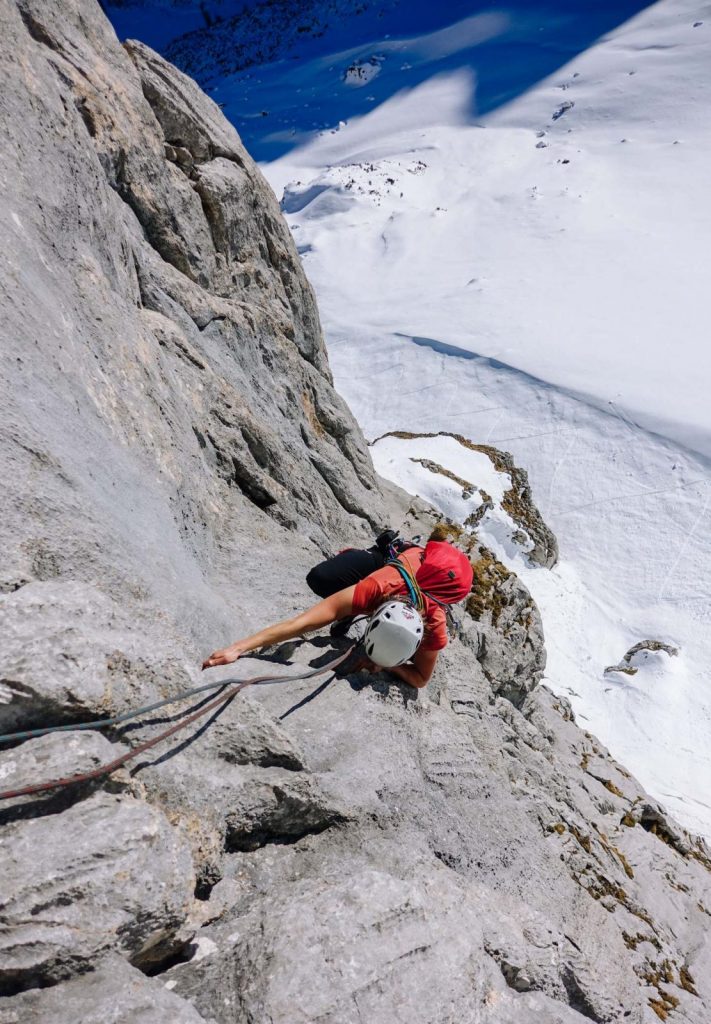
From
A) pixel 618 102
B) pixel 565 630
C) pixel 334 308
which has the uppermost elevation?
pixel 618 102

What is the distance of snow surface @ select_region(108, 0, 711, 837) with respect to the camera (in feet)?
87.6

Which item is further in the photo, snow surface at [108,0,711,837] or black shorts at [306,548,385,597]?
snow surface at [108,0,711,837]

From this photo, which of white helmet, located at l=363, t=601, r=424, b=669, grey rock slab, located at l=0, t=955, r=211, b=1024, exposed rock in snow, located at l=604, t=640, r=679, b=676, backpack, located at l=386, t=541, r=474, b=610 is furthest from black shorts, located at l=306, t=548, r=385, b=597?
exposed rock in snow, located at l=604, t=640, r=679, b=676

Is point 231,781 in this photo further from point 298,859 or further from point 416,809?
point 416,809

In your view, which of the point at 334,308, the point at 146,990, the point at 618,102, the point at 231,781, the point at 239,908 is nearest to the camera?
the point at 146,990

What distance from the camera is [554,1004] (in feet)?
13.9

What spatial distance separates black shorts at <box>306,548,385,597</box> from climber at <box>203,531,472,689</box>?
1 cm

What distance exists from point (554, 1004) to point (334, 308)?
5751 centimetres

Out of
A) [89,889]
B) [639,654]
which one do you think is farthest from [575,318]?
[89,889]

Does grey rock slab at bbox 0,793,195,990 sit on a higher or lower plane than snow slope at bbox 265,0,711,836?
higher

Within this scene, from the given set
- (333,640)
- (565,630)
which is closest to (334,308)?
(565,630)

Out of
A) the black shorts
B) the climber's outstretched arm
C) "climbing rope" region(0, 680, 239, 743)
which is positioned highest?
"climbing rope" region(0, 680, 239, 743)

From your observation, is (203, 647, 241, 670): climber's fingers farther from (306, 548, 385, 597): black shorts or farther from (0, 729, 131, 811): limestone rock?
(306, 548, 385, 597): black shorts

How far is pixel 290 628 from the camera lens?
5934mm
